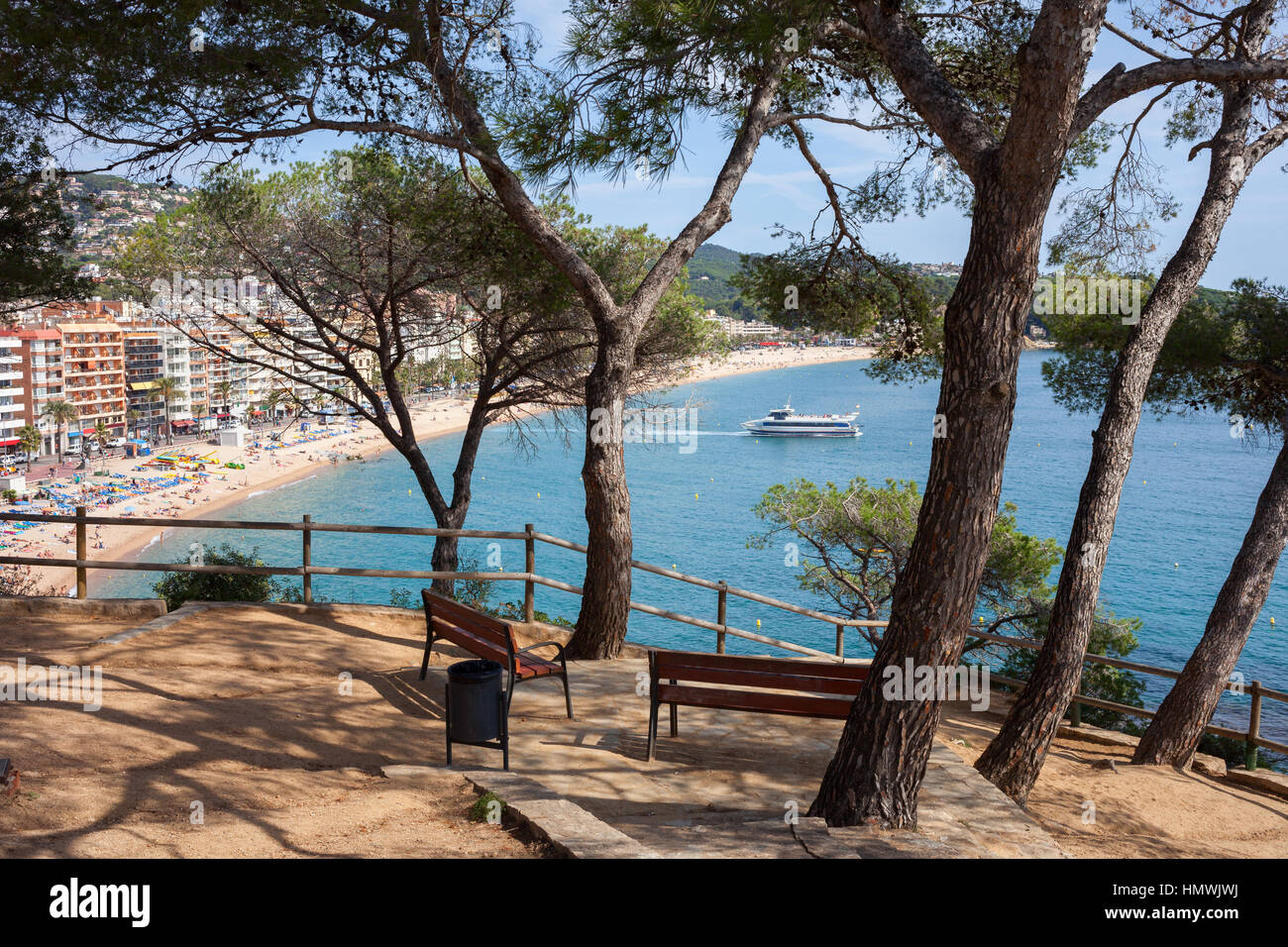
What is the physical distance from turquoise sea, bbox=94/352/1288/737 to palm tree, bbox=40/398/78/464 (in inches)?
581

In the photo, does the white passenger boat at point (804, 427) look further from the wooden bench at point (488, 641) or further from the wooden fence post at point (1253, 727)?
the wooden bench at point (488, 641)

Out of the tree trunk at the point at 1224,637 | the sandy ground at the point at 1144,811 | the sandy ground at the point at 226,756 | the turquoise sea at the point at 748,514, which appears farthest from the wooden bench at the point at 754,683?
the turquoise sea at the point at 748,514

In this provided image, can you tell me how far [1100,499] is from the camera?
23.0 feet

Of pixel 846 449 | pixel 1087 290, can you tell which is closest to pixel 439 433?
pixel 846 449

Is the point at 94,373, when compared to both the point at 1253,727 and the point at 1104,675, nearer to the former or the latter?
the point at 1104,675

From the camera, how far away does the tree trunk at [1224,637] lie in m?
8.06

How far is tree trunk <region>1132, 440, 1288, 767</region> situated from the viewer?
Result: 8.06 metres

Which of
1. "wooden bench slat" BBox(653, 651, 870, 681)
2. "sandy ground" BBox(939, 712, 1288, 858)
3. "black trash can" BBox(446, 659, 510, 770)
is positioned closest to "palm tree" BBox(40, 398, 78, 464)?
"sandy ground" BBox(939, 712, 1288, 858)

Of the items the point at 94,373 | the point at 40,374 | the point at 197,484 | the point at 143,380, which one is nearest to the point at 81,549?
the point at 197,484

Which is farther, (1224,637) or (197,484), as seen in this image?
(197,484)

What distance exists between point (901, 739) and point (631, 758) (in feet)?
5.63

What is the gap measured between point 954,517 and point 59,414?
71102 mm
